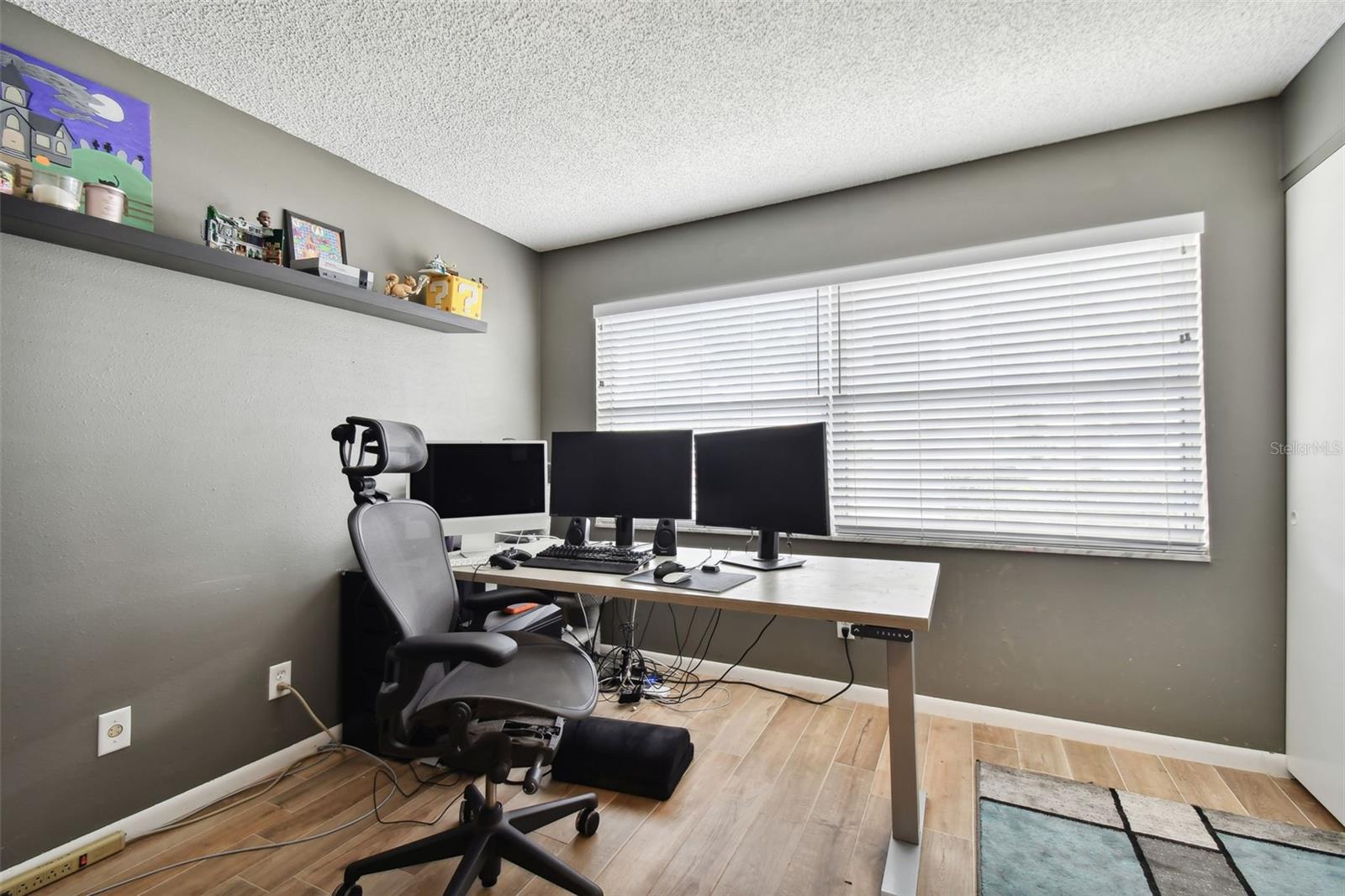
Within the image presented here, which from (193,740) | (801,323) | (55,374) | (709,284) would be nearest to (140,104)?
(55,374)

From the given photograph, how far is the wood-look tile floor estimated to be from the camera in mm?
1618

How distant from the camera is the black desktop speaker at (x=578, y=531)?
8.45 ft

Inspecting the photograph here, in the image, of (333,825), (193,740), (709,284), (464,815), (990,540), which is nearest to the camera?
(464,815)

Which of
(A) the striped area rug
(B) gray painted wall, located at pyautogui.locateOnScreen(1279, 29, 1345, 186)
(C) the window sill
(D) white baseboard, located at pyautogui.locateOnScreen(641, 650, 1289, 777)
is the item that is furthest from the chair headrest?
(B) gray painted wall, located at pyautogui.locateOnScreen(1279, 29, 1345, 186)

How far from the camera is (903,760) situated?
1.64 meters

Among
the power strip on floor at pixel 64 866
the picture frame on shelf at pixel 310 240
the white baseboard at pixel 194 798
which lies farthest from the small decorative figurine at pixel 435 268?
the power strip on floor at pixel 64 866

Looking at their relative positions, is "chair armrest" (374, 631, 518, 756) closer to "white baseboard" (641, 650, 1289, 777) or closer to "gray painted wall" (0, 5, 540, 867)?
"gray painted wall" (0, 5, 540, 867)

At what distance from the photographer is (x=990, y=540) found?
256 centimetres

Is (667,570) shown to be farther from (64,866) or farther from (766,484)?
(64,866)

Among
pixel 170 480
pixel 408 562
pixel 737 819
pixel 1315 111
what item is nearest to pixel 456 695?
pixel 408 562

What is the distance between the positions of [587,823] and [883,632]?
107 centimetres

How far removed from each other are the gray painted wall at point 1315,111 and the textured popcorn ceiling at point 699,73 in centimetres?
6

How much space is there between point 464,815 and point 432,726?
50cm

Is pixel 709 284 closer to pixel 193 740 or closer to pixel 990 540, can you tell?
pixel 990 540
